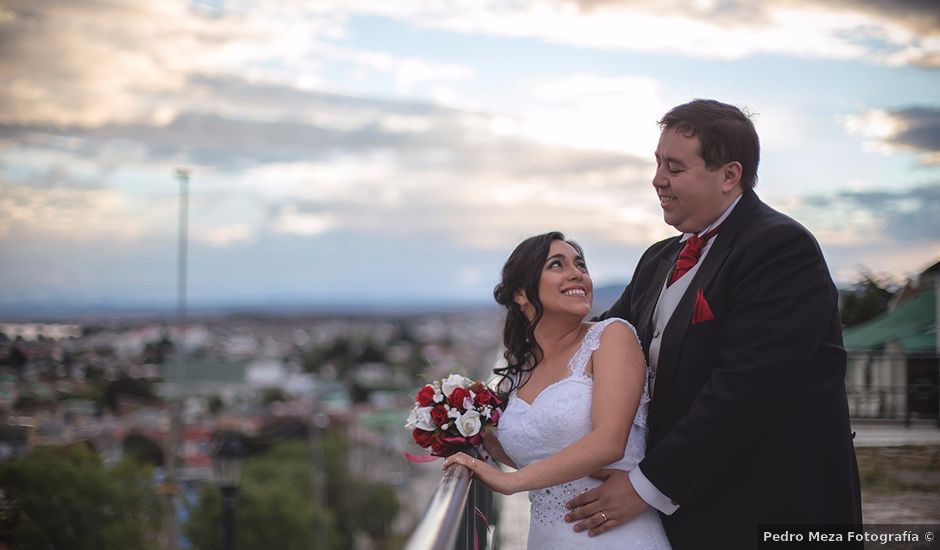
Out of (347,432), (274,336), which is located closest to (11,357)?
(347,432)

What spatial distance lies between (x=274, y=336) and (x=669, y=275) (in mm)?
176425

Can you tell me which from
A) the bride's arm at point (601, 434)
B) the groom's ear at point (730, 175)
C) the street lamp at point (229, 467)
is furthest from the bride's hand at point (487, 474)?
the street lamp at point (229, 467)

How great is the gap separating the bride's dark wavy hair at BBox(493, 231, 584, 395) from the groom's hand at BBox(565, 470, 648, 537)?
1.54 feet

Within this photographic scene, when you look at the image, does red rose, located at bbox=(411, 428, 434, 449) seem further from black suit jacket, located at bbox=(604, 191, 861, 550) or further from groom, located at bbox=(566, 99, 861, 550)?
black suit jacket, located at bbox=(604, 191, 861, 550)

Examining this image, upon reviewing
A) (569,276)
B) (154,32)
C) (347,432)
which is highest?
(154,32)

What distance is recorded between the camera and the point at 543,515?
3.07 metres

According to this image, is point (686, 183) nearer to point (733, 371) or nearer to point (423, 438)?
point (733, 371)

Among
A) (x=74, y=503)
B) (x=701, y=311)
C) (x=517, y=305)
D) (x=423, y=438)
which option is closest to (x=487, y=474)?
(x=423, y=438)

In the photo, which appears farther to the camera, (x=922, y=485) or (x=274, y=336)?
(x=274, y=336)

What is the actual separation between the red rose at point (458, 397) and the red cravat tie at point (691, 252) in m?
0.78

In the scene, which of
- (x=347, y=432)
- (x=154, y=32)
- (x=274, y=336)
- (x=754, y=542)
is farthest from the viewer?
(x=274, y=336)

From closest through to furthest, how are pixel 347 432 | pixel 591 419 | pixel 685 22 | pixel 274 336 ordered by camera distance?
pixel 591 419 → pixel 685 22 → pixel 347 432 → pixel 274 336

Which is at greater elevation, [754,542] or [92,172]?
[92,172]

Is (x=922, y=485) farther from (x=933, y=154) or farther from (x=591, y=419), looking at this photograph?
(x=591, y=419)
